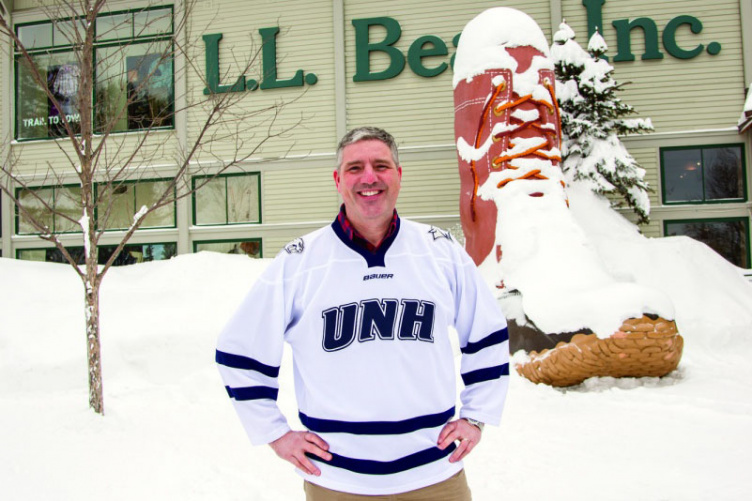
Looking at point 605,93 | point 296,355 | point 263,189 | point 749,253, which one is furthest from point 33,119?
point 749,253

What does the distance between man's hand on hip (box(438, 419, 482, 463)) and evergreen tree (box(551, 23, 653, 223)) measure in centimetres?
817

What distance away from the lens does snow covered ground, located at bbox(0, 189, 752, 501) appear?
8.29 feet

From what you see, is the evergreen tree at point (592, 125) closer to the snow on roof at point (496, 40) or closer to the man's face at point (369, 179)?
the snow on roof at point (496, 40)

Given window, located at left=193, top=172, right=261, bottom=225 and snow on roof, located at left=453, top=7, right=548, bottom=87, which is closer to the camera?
snow on roof, located at left=453, top=7, right=548, bottom=87

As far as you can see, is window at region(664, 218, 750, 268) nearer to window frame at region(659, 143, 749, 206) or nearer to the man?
window frame at region(659, 143, 749, 206)

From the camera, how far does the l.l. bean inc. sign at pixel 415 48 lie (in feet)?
34.5

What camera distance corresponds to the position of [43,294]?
5355mm

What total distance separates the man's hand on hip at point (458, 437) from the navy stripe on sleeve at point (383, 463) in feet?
0.17

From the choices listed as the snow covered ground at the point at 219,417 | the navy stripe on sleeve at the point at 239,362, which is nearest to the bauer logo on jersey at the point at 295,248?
the navy stripe on sleeve at the point at 239,362

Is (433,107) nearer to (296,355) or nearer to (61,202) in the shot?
(61,202)

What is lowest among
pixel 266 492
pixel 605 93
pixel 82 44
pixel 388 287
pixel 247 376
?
pixel 266 492

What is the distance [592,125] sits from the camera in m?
8.80

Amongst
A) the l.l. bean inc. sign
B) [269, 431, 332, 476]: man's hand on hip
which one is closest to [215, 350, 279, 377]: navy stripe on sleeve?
[269, 431, 332, 476]: man's hand on hip

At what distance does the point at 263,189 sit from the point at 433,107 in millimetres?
4273
